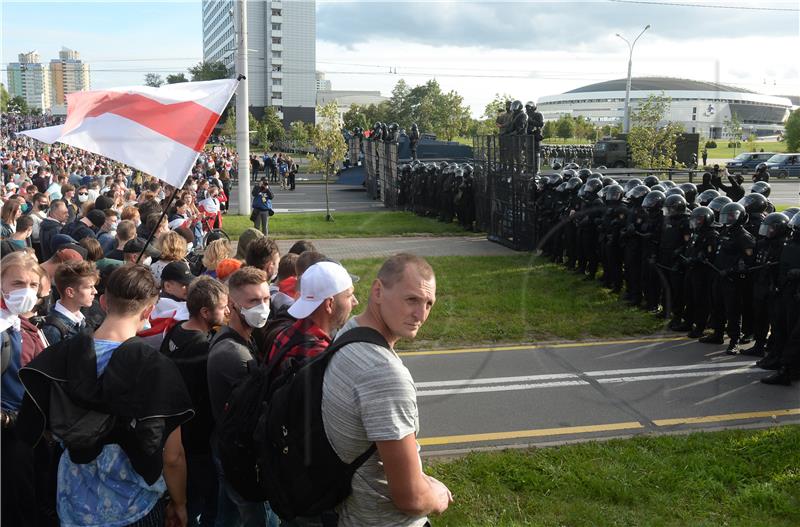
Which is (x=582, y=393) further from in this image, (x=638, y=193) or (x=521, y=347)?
(x=638, y=193)

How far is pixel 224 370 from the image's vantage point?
11.6 ft

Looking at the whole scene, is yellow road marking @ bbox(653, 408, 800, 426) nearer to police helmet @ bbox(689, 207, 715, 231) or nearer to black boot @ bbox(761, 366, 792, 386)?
black boot @ bbox(761, 366, 792, 386)

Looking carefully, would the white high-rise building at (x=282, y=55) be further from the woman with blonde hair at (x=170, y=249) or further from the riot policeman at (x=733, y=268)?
the woman with blonde hair at (x=170, y=249)

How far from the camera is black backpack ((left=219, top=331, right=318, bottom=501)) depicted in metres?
3.14

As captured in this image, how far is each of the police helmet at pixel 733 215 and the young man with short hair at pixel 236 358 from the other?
24.7 ft

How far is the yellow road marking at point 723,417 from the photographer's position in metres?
7.03

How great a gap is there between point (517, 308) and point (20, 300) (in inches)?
334

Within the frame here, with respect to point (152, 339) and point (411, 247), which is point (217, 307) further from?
point (411, 247)

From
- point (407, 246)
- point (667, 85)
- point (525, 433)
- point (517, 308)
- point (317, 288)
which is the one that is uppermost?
point (667, 85)

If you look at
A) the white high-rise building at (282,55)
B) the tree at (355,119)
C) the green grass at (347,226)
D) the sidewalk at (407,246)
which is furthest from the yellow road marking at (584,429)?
the white high-rise building at (282,55)

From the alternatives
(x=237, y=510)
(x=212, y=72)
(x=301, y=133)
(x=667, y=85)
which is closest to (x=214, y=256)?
(x=237, y=510)

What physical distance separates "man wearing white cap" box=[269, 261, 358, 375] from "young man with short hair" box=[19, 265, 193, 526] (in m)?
0.53

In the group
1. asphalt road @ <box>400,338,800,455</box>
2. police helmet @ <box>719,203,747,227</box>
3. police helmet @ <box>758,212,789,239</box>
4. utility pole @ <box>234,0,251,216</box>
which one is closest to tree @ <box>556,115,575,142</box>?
utility pole @ <box>234,0,251,216</box>

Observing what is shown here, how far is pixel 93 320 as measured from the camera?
5508mm
